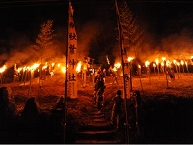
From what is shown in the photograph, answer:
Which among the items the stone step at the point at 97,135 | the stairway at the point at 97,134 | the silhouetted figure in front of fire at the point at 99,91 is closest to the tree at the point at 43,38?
the silhouetted figure in front of fire at the point at 99,91

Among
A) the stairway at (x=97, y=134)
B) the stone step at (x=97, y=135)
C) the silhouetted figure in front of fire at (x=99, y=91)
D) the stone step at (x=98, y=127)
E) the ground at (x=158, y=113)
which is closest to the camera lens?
the stairway at (x=97, y=134)

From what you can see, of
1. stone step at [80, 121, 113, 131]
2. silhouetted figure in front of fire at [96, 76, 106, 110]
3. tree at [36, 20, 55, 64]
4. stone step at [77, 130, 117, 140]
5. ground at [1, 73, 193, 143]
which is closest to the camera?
stone step at [77, 130, 117, 140]

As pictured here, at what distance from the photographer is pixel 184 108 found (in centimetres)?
1297

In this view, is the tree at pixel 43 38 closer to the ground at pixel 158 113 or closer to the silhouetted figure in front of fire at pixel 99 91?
the ground at pixel 158 113

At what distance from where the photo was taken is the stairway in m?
10.6

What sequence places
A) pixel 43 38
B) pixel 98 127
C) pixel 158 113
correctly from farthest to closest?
pixel 43 38 → pixel 158 113 → pixel 98 127

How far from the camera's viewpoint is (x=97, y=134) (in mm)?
10930

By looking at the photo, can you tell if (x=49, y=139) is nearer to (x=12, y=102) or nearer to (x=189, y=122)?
(x=12, y=102)

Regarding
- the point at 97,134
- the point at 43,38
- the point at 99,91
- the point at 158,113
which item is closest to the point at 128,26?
the point at 43,38

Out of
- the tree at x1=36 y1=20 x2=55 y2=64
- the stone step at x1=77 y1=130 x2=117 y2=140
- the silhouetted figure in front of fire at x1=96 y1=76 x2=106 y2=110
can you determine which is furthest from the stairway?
the tree at x1=36 y1=20 x2=55 y2=64

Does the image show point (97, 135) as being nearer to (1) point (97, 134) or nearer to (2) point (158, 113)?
(1) point (97, 134)

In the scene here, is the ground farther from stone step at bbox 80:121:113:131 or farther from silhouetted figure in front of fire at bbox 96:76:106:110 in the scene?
silhouetted figure in front of fire at bbox 96:76:106:110

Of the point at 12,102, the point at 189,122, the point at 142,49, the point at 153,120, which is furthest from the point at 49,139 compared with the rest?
the point at 142,49

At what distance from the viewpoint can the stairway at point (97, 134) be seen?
10.6m
